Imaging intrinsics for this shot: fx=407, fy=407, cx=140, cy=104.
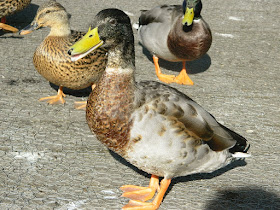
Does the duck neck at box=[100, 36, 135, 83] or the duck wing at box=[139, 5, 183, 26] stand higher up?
the duck neck at box=[100, 36, 135, 83]

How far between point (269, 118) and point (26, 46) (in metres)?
3.10

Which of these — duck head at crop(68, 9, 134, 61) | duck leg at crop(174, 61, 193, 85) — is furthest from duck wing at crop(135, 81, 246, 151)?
duck leg at crop(174, 61, 193, 85)

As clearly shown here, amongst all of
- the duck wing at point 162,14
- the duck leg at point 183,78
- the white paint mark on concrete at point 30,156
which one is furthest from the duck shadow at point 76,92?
the duck wing at point 162,14

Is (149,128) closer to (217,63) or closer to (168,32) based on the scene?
(168,32)

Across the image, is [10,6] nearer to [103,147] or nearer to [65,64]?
[65,64]

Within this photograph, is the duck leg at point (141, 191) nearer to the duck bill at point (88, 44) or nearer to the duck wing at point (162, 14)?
the duck bill at point (88, 44)

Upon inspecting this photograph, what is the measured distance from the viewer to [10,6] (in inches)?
209

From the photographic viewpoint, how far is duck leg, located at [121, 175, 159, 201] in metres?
2.93

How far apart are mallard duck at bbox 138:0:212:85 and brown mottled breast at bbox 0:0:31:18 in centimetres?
168

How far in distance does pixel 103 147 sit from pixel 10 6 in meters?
2.83

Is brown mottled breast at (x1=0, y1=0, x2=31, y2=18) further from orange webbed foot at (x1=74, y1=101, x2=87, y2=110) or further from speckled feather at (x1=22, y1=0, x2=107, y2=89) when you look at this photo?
orange webbed foot at (x1=74, y1=101, x2=87, y2=110)

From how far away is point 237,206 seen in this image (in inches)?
114

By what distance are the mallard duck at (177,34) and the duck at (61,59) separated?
3.61 feet

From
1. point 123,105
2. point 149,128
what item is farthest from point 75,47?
point 149,128
